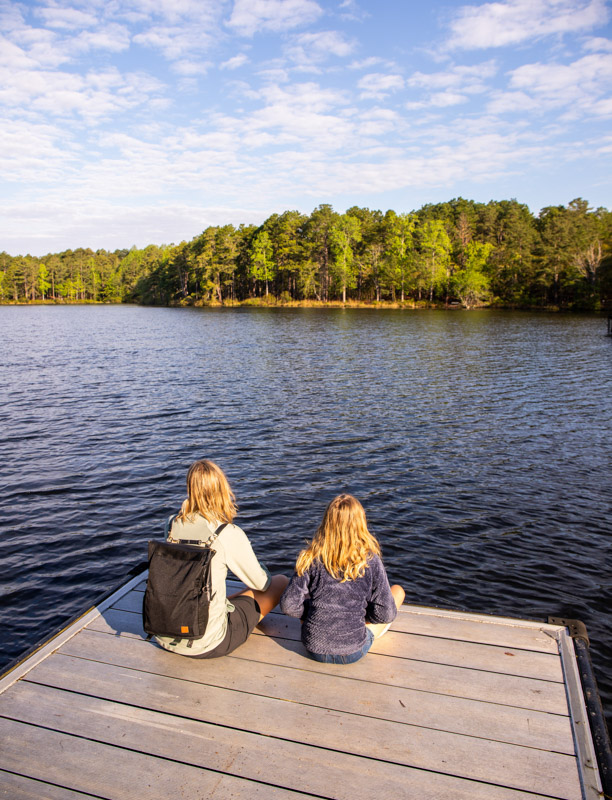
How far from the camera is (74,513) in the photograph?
35.5 feet

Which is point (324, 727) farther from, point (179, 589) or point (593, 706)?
point (593, 706)

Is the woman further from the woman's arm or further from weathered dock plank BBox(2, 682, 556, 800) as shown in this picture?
weathered dock plank BBox(2, 682, 556, 800)

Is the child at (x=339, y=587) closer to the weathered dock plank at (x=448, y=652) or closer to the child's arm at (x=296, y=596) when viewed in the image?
the child's arm at (x=296, y=596)

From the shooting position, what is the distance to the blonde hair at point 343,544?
4203mm

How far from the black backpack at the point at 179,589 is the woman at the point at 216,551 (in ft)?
0.54

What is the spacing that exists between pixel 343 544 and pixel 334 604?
0.51 meters

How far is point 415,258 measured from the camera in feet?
298

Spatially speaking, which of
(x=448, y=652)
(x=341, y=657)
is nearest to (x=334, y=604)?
(x=341, y=657)

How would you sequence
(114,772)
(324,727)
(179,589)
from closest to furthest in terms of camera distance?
(114,772), (324,727), (179,589)

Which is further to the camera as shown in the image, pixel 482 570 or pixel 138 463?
pixel 138 463

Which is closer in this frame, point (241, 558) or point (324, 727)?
point (324, 727)

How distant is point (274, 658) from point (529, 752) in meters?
1.92

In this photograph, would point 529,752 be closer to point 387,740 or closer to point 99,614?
point 387,740

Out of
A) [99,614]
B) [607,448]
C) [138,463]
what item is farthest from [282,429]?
[99,614]
